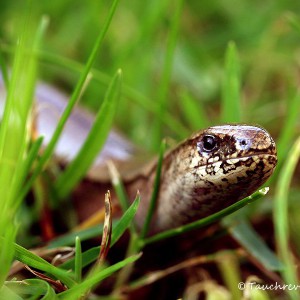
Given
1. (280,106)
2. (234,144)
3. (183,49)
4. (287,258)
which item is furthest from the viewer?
(183,49)

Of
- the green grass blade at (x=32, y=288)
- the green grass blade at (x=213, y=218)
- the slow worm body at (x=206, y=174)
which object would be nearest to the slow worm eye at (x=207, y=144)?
the slow worm body at (x=206, y=174)

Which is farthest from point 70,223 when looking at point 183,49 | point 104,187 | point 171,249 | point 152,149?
point 183,49

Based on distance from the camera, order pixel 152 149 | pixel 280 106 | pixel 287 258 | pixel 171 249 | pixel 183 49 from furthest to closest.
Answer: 1. pixel 183 49
2. pixel 280 106
3. pixel 152 149
4. pixel 171 249
5. pixel 287 258

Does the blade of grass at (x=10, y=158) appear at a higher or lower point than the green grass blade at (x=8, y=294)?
higher

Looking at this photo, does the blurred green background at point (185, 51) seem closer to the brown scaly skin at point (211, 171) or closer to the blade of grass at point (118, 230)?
the brown scaly skin at point (211, 171)

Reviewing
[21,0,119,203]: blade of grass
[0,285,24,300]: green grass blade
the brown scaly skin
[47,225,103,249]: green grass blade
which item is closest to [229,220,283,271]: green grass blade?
the brown scaly skin

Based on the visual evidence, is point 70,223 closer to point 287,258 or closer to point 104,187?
point 104,187

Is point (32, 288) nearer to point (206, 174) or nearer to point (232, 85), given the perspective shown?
point (206, 174)
